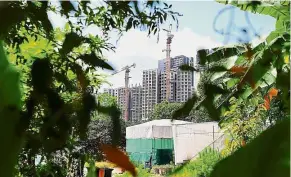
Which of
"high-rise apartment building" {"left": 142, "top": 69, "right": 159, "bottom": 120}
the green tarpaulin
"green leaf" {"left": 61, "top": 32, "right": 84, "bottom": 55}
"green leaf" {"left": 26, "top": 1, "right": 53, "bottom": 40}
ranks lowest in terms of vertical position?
"green leaf" {"left": 61, "top": 32, "right": 84, "bottom": 55}

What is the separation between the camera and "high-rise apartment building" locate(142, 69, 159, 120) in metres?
0.68

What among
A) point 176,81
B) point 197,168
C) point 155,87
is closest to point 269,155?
point 176,81

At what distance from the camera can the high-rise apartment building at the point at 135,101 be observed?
28.5 inches

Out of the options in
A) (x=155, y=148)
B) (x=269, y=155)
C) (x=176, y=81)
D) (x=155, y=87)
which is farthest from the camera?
(x=155, y=148)

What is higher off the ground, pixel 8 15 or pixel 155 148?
pixel 155 148

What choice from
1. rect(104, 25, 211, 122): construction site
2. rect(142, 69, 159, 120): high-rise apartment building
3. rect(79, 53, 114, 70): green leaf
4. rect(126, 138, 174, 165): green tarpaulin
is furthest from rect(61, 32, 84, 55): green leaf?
rect(126, 138, 174, 165): green tarpaulin

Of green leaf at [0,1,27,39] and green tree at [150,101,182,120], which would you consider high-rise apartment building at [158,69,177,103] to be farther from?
green leaf at [0,1,27,39]

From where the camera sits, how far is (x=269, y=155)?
29 centimetres

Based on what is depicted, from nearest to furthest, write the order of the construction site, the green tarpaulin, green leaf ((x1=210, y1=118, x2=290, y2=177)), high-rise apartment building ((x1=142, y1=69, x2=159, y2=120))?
green leaf ((x1=210, y1=118, x2=290, y2=177)), the construction site, high-rise apartment building ((x1=142, y1=69, x2=159, y2=120)), the green tarpaulin

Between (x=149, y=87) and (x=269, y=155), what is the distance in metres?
0.44

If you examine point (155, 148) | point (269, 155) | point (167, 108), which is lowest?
point (269, 155)

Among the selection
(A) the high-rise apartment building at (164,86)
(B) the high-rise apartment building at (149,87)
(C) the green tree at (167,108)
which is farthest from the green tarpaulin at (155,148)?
(A) the high-rise apartment building at (164,86)

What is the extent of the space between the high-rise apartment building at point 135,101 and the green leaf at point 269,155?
1.37 feet

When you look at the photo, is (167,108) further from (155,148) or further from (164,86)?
(155,148)
